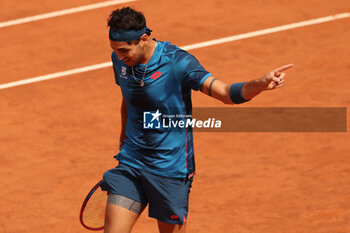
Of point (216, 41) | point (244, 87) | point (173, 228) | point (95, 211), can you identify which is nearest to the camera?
point (244, 87)

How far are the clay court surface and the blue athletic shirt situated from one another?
87.9 inches

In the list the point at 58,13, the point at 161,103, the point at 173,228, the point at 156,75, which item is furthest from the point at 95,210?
the point at 58,13

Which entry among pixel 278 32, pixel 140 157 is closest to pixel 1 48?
pixel 278 32

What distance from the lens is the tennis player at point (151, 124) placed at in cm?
730

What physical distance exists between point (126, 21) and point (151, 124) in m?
0.94

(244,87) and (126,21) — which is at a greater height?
(126,21)

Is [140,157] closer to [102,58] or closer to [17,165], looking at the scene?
[17,165]

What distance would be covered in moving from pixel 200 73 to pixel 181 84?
8.8 inches

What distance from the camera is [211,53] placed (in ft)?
46.4

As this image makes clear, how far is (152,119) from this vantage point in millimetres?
7453

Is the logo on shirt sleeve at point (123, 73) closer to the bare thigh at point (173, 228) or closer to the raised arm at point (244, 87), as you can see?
the raised arm at point (244, 87)

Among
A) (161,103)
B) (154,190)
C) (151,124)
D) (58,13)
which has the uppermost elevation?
(161,103)

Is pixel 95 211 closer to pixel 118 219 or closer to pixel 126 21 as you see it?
pixel 118 219

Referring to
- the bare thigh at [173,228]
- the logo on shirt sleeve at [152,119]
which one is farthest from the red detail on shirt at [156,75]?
the bare thigh at [173,228]
